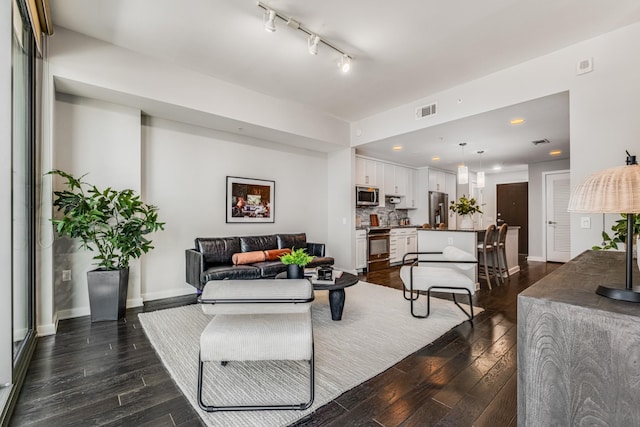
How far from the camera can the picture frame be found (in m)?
4.65

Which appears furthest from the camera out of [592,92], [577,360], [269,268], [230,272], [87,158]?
[269,268]

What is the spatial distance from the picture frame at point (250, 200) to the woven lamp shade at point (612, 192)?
4307mm

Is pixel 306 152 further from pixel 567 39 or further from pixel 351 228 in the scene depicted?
pixel 567 39

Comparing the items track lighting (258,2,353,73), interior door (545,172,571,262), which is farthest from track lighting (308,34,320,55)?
interior door (545,172,571,262)

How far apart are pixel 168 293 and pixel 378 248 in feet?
13.1

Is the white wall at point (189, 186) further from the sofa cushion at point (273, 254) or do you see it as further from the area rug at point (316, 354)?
the area rug at point (316, 354)

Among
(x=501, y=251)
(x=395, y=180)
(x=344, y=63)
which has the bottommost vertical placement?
(x=501, y=251)

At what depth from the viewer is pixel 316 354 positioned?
2.33 m

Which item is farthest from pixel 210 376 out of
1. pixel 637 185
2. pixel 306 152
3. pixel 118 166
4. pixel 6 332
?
pixel 306 152

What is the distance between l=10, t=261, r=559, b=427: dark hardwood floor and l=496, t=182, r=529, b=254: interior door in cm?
657

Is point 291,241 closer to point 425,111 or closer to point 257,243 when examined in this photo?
point 257,243

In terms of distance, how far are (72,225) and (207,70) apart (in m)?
2.34

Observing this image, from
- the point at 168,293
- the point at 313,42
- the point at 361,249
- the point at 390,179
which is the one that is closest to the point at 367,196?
the point at 390,179

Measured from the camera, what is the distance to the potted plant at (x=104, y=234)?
2930 millimetres
